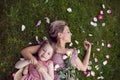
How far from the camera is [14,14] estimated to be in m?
2.40

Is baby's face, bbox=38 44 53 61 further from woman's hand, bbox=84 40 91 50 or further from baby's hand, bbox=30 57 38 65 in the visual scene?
woman's hand, bbox=84 40 91 50

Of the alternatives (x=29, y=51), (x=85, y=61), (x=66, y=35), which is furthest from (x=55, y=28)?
(x=85, y=61)

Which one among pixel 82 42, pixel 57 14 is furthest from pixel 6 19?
pixel 82 42

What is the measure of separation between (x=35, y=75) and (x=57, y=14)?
410mm

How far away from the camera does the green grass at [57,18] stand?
238cm

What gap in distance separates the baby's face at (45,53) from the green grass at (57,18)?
0.13m

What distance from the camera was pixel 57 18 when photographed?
2.48 m

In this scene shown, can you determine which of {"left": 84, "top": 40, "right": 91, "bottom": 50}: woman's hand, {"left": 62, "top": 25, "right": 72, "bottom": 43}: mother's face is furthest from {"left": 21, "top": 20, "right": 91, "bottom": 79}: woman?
{"left": 84, "top": 40, "right": 91, "bottom": 50}: woman's hand

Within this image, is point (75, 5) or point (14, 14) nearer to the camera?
point (14, 14)

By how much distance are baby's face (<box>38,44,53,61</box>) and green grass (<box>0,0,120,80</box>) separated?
0.13 meters

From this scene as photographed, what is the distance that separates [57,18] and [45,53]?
281 millimetres

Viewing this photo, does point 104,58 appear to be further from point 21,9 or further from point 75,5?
point 21,9

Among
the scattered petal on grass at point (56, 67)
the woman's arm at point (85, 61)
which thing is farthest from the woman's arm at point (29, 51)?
the woman's arm at point (85, 61)

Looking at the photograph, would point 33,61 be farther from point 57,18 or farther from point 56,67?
point 57,18
